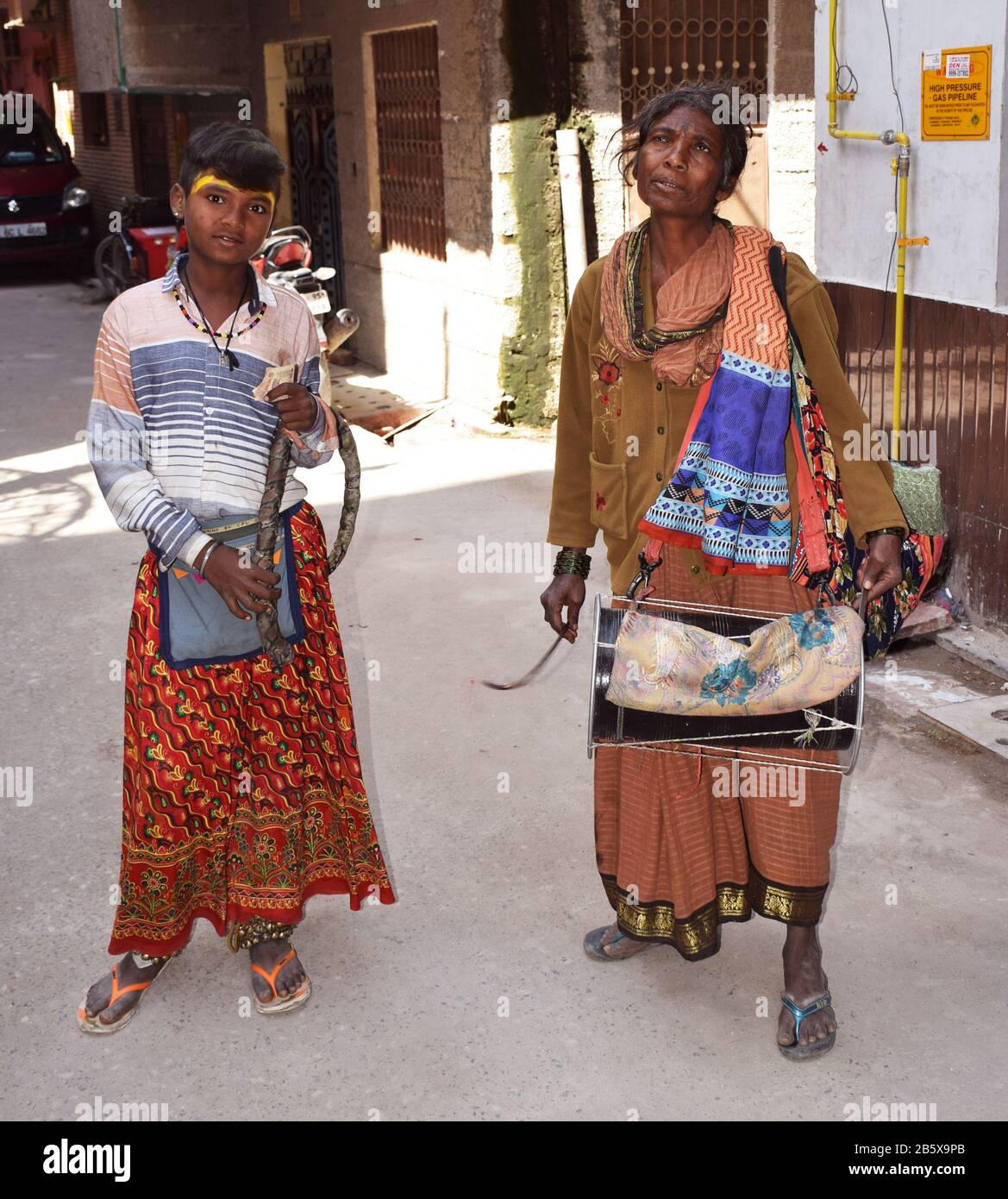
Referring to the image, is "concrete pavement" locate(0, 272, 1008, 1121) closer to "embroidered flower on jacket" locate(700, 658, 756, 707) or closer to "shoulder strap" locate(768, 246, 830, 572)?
"embroidered flower on jacket" locate(700, 658, 756, 707)

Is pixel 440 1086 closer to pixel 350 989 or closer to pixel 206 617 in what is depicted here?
pixel 350 989

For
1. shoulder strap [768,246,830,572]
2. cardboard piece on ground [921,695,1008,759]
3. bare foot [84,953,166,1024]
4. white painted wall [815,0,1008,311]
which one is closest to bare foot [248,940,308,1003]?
bare foot [84,953,166,1024]

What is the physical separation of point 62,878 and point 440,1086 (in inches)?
55.9

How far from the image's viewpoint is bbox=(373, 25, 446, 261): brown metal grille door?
9492 millimetres

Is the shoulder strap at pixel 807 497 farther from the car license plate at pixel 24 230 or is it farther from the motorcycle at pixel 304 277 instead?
the car license plate at pixel 24 230

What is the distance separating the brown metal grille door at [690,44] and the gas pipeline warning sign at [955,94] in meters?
3.35

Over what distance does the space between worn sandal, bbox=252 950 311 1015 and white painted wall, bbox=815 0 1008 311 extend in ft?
11.1

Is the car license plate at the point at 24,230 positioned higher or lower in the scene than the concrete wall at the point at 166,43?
lower

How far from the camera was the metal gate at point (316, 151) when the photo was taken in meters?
11.4

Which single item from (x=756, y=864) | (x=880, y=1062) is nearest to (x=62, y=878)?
(x=756, y=864)

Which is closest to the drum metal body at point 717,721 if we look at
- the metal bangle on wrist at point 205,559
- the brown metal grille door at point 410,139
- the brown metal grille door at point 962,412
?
the metal bangle on wrist at point 205,559

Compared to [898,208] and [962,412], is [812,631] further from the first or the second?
[898,208]

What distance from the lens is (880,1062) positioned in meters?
2.93

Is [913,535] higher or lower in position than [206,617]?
lower
